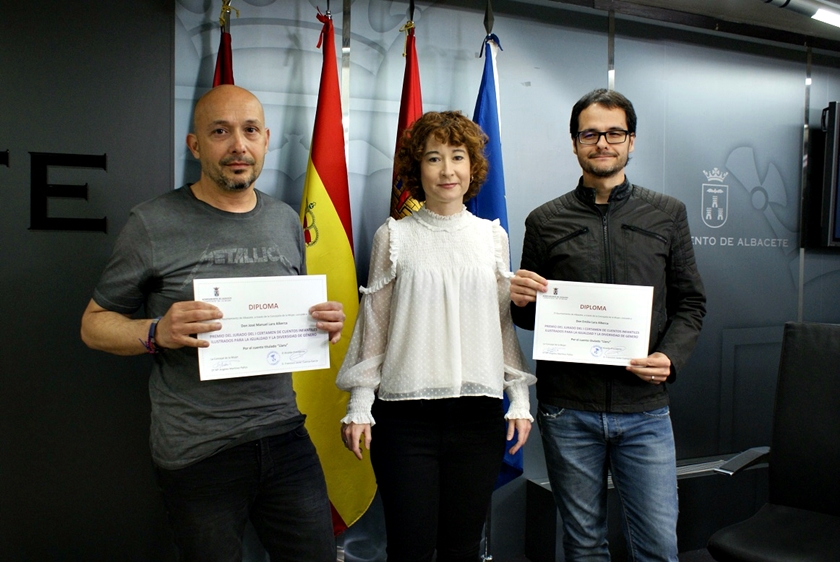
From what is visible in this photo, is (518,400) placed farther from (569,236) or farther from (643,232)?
(643,232)

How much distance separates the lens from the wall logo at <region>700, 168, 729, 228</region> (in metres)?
3.21

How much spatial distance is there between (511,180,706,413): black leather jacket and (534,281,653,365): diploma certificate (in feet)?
0.21

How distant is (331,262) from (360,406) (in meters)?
0.81

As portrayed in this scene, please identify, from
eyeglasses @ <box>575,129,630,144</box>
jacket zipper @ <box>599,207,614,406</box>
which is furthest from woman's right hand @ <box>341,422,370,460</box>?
eyeglasses @ <box>575,129,630,144</box>

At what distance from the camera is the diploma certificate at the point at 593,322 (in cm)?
163

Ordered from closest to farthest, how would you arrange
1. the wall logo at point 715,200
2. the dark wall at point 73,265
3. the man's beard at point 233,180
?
the man's beard at point 233,180, the dark wall at point 73,265, the wall logo at point 715,200

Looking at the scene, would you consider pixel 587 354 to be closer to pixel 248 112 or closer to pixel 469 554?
pixel 469 554

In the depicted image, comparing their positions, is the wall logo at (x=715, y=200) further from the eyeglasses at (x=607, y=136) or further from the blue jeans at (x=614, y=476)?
the blue jeans at (x=614, y=476)

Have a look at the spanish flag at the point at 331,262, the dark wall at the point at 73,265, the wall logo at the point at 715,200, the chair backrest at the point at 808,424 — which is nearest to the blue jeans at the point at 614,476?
the chair backrest at the point at 808,424

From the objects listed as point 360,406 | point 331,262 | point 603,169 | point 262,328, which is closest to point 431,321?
point 360,406

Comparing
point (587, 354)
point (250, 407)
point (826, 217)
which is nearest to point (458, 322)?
point (587, 354)

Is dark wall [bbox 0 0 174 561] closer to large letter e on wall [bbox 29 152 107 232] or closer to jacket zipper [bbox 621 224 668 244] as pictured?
large letter e on wall [bbox 29 152 107 232]

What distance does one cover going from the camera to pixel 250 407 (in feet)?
4.94

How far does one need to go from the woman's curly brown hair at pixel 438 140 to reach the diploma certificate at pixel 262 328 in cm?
45
